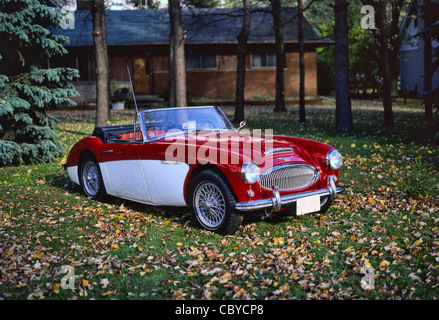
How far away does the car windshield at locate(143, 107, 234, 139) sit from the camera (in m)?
6.97

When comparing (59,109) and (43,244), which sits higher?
(59,109)

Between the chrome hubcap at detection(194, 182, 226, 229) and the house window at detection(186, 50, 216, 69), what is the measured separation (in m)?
24.4

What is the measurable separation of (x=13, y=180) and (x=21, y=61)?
329cm

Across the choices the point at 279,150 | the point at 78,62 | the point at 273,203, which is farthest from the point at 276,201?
the point at 78,62

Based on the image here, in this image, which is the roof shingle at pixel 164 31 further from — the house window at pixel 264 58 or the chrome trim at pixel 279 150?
the chrome trim at pixel 279 150

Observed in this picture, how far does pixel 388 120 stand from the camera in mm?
16391

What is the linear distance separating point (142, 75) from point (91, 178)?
22.8 m

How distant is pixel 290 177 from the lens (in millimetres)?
→ 6008

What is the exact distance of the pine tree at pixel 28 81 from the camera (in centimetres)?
1100

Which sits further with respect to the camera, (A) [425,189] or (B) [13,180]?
(B) [13,180]

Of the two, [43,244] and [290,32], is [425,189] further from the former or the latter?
[290,32]

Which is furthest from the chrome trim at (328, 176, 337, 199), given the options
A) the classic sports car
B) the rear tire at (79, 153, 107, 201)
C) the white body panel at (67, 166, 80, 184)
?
the white body panel at (67, 166, 80, 184)
